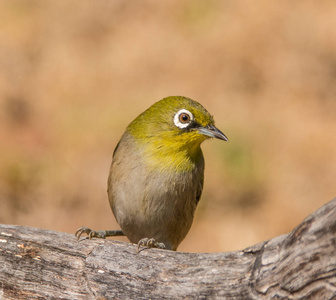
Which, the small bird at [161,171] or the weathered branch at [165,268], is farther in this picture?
the small bird at [161,171]

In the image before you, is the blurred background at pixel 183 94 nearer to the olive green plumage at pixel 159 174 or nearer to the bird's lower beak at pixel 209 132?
the olive green plumage at pixel 159 174

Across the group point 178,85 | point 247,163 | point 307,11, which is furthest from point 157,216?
point 307,11

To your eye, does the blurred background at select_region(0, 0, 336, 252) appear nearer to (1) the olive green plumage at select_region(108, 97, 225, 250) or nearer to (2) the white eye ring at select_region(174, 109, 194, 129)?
(1) the olive green plumage at select_region(108, 97, 225, 250)

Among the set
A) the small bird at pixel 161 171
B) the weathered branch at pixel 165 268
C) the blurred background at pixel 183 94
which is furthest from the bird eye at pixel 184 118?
the blurred background at pixel 183 94

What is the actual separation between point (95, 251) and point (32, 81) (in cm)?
799

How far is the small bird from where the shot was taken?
23.5 feet

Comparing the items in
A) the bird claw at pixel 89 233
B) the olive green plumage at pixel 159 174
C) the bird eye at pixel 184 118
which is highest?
the bird eye at pixel 184 118

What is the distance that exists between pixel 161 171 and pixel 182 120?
25.3 inches

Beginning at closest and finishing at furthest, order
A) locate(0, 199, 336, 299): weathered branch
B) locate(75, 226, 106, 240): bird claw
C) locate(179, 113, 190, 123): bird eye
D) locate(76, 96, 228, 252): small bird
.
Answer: locate(0, 199, 336, 299): weathered branch, locate(75, 226, 106, 240): bird claw, locate(76, 96, 228, 252): small bird, locate(179, 113, 190, 123): bird eye

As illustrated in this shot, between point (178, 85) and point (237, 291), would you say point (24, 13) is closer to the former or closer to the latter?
point (178, 85)

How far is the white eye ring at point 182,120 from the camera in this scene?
733 centimetres

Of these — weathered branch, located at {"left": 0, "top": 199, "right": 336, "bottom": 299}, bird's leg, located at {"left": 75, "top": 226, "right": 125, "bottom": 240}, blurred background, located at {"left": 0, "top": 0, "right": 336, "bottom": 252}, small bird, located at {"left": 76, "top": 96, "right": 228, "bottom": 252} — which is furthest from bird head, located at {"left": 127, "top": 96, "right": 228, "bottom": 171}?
blurred background, located at {"left": 0, "top": 0, "right": 336, "bottom": 252}

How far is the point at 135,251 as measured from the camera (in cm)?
632

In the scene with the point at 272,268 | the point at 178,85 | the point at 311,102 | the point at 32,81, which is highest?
the point at 32,81
